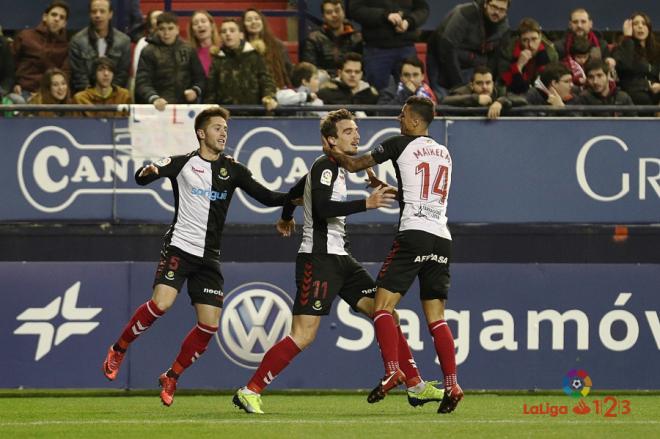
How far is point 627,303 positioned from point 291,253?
3.13 m

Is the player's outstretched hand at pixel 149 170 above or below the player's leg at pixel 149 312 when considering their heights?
above

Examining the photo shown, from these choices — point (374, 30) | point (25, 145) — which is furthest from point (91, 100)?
point (374, 30)

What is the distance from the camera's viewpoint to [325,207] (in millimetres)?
9859

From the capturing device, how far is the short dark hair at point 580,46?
48.8ft

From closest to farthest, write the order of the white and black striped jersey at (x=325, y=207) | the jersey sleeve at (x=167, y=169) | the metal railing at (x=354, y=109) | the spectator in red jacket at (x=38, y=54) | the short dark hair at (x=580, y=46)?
the white and black striped jersey at (x=325, y=207)
the jersey sleeve at (x=167, y=169)
the metal railing at (x=354, y=109)
the spectator in red jacket at (x=38, y=54)
the short dark hair at (x=580, y=46)

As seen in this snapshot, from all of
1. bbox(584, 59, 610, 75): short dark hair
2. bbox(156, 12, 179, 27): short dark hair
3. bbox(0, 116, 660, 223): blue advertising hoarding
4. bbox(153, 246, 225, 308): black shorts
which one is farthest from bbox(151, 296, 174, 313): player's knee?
bbox(584, 59, 610, 75): short dark hair

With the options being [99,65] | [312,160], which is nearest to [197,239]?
[312,160]

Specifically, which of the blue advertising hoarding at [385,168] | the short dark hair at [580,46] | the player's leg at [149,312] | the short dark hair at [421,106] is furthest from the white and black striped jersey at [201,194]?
the short dark hair at [580,46]

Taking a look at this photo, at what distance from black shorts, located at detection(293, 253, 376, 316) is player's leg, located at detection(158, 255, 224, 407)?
2.82 feet

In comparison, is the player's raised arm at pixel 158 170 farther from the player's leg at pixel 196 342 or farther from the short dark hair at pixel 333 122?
the short dark hair at pixel 333 122

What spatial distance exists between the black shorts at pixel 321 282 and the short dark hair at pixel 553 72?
4664 millimetres

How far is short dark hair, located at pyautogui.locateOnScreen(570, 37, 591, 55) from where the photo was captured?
14.9 m

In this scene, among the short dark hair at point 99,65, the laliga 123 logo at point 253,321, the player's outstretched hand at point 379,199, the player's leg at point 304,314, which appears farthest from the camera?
the short dark hair at point 99,65

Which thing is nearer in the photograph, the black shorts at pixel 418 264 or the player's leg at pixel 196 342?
the black shorts at pixel 418 264
